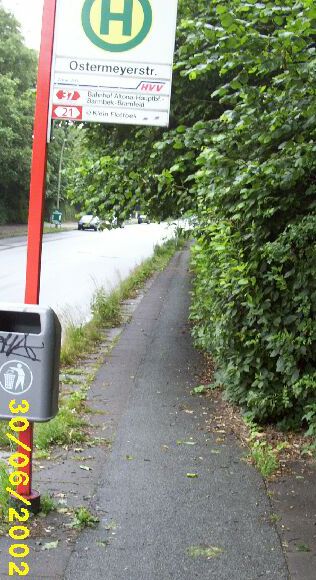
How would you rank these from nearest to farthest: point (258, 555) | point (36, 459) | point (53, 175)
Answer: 1. point (258, 555)
2. point (36, 459)
3. point (53, 175)

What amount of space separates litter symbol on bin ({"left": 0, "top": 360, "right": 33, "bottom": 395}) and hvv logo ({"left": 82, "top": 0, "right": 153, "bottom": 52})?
1.71 meters

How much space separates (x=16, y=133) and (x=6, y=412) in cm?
3572

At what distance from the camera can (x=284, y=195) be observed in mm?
5176

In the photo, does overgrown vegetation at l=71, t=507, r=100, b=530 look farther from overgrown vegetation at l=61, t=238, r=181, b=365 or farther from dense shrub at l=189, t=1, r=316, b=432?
overgrown vegetation at l=61, t=238, r=181, b=365

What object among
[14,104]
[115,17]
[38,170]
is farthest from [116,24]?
[14,104]

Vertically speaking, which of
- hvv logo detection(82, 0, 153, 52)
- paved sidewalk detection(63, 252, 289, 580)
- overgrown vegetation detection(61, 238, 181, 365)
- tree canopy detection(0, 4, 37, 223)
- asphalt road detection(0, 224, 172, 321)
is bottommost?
asphalt road detection(0, 224, 172, 321)

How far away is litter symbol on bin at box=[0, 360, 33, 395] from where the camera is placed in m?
3.44

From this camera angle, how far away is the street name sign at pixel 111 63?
376 cm

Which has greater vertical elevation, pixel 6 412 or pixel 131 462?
pixel 6 412

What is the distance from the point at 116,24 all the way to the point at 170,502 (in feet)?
8.56

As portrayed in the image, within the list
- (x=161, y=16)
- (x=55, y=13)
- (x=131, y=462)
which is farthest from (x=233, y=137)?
(x=131, y=462)

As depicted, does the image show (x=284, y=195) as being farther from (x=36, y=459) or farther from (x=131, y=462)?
(x=36, y=459)
